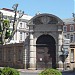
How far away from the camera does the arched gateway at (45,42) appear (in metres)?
32.7

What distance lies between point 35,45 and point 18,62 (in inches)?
126

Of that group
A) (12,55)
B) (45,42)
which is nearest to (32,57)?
(45,42)

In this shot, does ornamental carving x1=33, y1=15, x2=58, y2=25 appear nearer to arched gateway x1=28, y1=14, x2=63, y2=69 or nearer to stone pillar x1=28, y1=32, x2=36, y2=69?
arched gateway x1=28, y1=14, x2=63, y2=69

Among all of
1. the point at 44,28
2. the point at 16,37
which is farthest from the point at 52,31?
the point at 16,37

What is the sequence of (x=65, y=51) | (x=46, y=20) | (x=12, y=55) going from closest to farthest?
(x=65, y=51) < (x=46, y=20) < (x=12, y=55)

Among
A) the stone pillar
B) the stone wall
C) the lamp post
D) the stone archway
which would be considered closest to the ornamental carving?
the stone archway

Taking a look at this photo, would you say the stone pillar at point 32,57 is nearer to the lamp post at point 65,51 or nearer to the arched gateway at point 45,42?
the arched gateway at point 45,42

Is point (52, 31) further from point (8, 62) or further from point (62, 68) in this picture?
point (8, 62)

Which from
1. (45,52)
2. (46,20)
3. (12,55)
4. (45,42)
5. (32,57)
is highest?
(46,20)

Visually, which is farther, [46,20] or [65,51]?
[46,20]

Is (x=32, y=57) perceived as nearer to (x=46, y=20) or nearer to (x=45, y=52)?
(x=45, y=52)

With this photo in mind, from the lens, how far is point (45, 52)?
32750 millimetres

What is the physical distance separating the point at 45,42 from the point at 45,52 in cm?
117

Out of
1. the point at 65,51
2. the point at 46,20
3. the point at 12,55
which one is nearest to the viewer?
the point at 65,51
